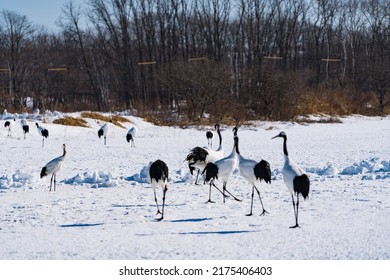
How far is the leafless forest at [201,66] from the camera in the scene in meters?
36.7

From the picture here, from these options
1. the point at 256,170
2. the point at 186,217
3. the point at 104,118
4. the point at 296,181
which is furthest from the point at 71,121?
the point at 296,181

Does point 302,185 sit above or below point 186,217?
above

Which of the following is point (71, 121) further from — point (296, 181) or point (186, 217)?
point (296, 181)

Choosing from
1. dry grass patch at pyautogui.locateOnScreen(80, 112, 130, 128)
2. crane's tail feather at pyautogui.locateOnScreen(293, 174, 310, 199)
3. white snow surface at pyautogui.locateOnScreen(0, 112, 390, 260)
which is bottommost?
white snow surface at pyautogui.locateOnScreen(0, 112, 390, 260)

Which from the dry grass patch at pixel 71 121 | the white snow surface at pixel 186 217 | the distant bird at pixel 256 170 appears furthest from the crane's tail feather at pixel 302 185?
the dry grass patch at pixel 71 121

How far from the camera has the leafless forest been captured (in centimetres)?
3666

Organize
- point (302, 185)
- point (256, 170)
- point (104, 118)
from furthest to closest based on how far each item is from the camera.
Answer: point (104, 118)
point (256, 170)
point (302, 185)

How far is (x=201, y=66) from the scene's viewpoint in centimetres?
3641

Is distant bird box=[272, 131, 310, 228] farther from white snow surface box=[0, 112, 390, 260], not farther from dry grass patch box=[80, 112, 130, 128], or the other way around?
dry grass patch box=[80, 112, 130, 128]

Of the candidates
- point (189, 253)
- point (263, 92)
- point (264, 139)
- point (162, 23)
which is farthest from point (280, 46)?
point (189, 253)

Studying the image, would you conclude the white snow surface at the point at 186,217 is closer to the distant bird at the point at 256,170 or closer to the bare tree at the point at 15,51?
the distant bird at the point at 256,170

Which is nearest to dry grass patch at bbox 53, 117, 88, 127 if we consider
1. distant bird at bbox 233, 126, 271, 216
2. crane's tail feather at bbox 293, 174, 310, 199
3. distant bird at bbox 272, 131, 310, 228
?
distant bird at bbox 233, 126, 271, 216

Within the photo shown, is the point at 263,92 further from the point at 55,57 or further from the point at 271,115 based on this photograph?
the point at 55,57

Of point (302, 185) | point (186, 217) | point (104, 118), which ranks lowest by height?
point (186, 217)
